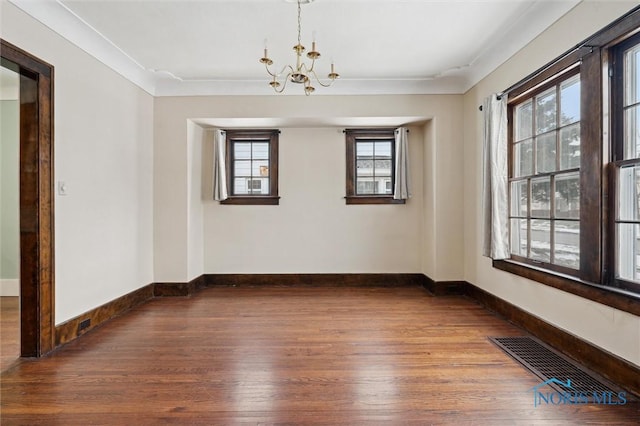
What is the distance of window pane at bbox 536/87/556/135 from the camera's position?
9.62ft

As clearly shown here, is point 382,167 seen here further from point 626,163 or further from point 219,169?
point 626,163

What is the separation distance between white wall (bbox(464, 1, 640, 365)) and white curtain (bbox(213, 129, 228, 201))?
10.8 feet

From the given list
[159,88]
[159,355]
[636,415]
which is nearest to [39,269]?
[159,355]

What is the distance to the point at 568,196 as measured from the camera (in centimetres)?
276

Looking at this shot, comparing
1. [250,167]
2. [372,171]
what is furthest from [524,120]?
[250,167]

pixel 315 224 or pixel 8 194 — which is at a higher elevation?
pixel 8 194

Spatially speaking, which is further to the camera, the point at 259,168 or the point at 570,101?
the point at 259,168

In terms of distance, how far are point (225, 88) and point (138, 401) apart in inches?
143

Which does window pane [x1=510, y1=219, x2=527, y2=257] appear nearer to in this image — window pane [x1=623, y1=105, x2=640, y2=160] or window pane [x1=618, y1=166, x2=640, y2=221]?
window pane [x1=618, y1=166, x2=640, y2=221]

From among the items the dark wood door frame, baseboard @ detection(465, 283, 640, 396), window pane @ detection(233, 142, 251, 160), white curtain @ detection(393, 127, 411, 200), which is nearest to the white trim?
the dark wood door frame

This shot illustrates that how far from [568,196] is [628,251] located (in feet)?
2.10

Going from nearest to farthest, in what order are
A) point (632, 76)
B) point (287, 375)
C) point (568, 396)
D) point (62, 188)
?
point (568, 396), point (632, 76), point (287, 375), point (62, 188)

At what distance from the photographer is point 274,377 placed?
2332 millimetres

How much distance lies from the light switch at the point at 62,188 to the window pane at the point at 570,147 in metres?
4.19
